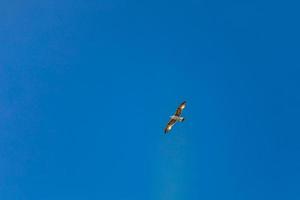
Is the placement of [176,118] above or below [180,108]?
below

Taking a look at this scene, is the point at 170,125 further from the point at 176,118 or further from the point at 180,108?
the point at 180,108

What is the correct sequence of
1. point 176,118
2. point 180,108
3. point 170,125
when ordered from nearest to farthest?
point 180,108, point 176,118, point 170,125

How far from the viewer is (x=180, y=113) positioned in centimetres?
15212

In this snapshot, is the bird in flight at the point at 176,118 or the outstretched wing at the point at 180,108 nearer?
the outstretched wing at the point at 180,108

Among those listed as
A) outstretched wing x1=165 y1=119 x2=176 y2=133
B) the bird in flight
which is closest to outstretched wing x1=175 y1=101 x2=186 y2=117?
the bird in flight

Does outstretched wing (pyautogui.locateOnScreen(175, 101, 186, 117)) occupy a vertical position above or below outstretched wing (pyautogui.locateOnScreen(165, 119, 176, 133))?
above

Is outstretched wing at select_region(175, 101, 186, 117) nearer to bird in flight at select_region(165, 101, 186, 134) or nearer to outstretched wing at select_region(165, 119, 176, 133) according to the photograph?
bird in flight at select_region(165, 101, 186, 134)

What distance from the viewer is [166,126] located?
153750mm

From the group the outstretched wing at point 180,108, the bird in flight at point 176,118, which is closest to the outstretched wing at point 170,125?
the bird in flight at point 176,118

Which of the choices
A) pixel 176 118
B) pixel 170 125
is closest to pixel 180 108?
pixel 176 118

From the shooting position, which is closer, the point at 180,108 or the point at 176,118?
the point at 180,108

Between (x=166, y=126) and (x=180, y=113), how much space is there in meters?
4.24

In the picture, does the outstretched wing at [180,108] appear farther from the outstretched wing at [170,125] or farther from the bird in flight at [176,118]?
the outstretched wing at [170,125]

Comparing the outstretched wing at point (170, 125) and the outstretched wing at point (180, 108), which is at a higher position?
the outstretched wing at point (180, 108)
